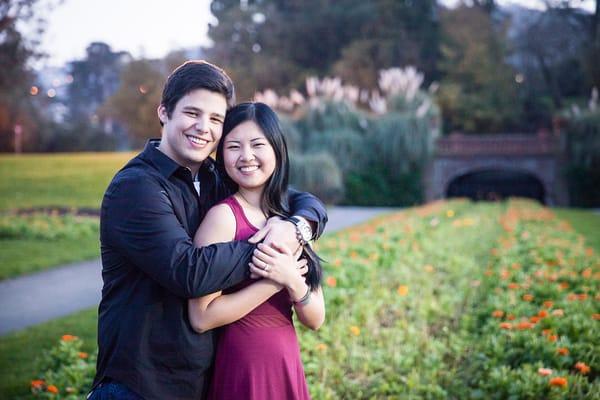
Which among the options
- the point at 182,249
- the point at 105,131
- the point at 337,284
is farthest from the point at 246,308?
the point at 105,131

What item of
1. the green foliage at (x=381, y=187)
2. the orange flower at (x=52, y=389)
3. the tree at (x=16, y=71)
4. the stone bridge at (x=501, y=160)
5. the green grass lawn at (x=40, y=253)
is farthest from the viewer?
the stone bridge at (x=501, y=160)

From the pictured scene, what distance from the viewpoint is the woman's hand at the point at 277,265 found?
1535mm

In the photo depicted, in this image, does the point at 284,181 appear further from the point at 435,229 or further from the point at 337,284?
the point at 435,229

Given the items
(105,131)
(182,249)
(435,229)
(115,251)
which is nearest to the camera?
(182,249)

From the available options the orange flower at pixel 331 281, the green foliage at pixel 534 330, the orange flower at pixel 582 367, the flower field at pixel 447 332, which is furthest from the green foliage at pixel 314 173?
the orange flower at pixel 582 367

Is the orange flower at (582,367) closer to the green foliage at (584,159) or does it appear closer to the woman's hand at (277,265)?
the woman's hand at (277,265)

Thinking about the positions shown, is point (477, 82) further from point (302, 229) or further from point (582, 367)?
point (302, 229)

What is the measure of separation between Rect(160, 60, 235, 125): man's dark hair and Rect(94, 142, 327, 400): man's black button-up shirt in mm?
169

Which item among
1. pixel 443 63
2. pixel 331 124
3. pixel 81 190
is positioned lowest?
pixel 81 190

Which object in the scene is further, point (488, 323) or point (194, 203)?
point (488, 323)

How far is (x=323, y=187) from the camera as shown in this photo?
1716 cm

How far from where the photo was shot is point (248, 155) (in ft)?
5.51

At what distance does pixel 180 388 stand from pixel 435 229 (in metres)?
7.64

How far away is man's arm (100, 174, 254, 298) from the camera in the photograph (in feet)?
4.70
